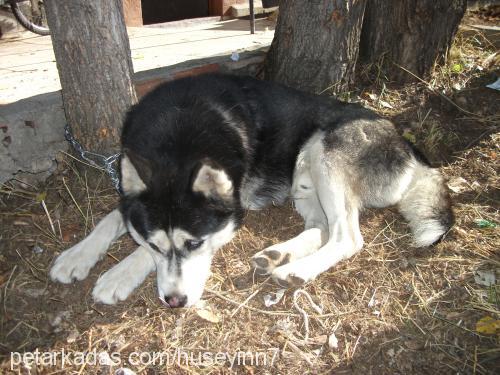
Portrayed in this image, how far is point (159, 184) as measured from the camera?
2742mm

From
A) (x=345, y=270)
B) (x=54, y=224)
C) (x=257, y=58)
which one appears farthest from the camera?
(x=257, y=58)

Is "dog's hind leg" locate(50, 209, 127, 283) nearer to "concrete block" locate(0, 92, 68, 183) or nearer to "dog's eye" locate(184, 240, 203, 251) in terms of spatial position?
"dog's eye" locate(184, 240, 203, 251)

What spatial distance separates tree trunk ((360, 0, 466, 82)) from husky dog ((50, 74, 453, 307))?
63.4 inches

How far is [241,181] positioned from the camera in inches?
138

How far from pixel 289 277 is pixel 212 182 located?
897 mm

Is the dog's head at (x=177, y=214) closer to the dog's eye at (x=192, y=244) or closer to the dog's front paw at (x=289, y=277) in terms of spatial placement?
the dog's eye at (x=192, y=244)

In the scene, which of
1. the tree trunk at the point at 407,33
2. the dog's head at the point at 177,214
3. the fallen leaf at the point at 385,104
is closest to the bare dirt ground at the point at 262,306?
the dog's head at the point at 177,214

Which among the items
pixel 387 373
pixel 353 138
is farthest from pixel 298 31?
pixel 387 373

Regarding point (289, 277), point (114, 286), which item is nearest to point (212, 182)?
point (289, 277)

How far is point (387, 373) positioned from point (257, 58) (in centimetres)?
407

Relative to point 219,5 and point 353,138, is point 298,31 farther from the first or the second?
point 219,5

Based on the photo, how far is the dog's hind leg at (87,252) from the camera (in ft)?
10.1

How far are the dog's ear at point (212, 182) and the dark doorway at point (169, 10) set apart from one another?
9825 millimetres

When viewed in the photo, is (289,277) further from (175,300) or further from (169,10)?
(169,10)
